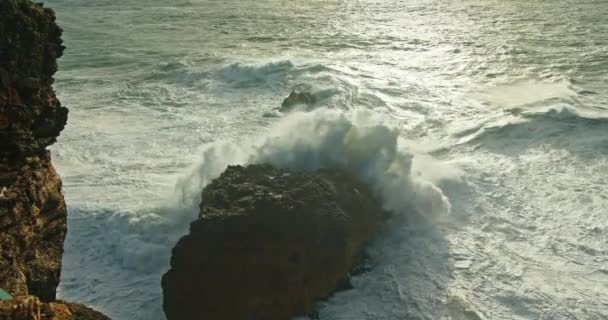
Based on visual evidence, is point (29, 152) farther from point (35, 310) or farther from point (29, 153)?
point (35, 310)

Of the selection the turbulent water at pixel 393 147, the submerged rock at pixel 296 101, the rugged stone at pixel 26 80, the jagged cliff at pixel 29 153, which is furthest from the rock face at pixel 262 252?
the submerged rock at pixel 296 101

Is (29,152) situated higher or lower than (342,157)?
higher

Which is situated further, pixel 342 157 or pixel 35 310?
pixel 342 157

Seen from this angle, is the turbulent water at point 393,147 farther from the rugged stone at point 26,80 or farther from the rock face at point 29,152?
the rugged stone at point 26,80

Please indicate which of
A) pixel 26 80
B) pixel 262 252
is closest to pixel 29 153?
pixel 26 80

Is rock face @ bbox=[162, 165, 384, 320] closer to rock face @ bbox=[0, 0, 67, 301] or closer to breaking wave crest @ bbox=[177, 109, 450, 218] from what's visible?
breaking wave crest @ bbox=[177, 109, 450, 218]
